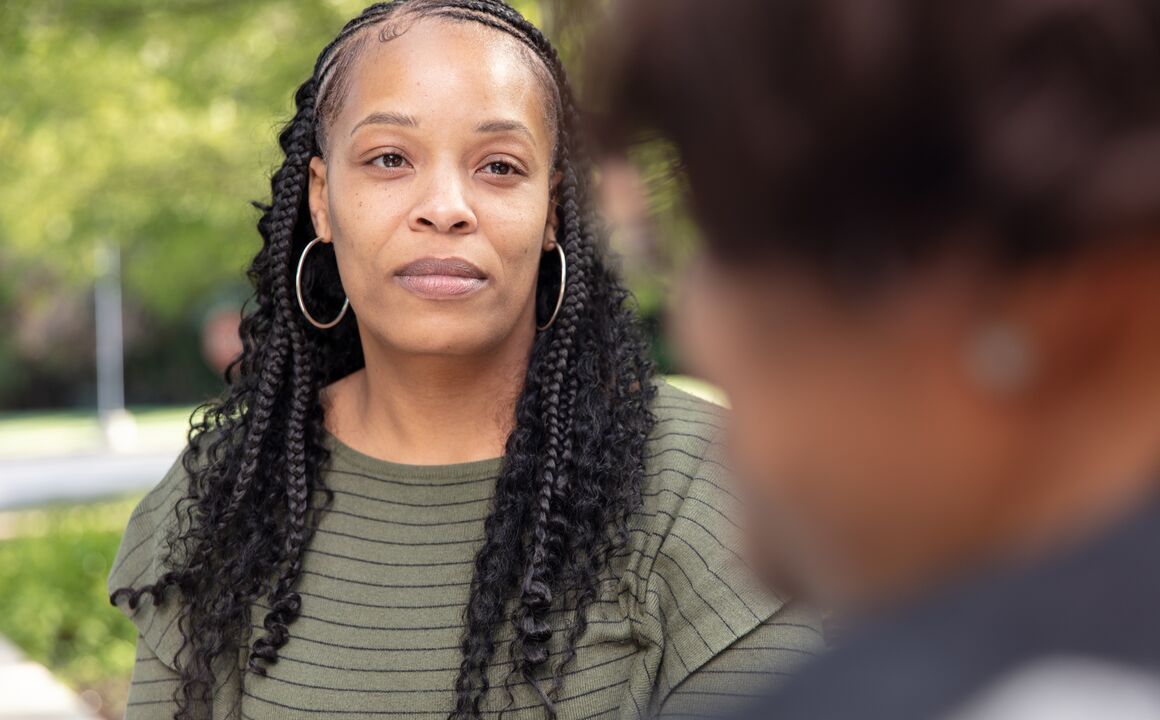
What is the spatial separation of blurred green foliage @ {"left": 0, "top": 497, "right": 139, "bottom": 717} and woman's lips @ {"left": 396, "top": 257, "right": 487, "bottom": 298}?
168 inches

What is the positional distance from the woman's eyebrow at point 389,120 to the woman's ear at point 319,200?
0.24m

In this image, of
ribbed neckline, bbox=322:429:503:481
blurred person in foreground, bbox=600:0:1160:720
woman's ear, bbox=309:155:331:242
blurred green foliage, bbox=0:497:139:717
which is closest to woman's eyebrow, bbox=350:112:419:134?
woman's ear, bbox=309:155:331:242

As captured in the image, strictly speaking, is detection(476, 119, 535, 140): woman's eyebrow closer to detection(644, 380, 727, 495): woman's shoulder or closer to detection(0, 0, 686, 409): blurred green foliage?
detection(644, 380, 727, 495): woman's shoulder

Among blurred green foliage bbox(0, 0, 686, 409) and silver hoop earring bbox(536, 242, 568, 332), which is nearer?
silver hoop earring bbox(536, 242, 568, 332)

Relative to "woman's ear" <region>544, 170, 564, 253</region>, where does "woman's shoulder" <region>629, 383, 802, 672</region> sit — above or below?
below

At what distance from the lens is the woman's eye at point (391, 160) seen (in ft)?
8.20

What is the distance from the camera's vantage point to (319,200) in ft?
8.99

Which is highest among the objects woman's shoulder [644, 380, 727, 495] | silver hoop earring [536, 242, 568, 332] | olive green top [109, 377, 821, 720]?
silver hoop earring [536, 242, 568, 332]

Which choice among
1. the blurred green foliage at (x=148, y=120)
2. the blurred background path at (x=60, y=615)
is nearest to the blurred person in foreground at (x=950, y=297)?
the blurred background path at (x=60, y=615)

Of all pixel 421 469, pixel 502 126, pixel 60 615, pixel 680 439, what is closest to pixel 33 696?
pixel 60 615

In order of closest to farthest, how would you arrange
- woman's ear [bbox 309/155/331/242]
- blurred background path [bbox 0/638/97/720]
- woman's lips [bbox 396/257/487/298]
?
1. woman's lips [bbox 396/257/487/298]
2. woman's ear [bbox 309/155/331/242]
3. blurred background path [bbox 0/638/97/720]

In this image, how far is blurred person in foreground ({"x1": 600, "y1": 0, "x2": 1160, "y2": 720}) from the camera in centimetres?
69

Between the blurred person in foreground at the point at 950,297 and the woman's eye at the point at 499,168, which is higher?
the woman's eye at the point at 499,168

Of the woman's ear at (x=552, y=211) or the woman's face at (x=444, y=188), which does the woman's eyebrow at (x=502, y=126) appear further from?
the woman's ear at (x=552, y=211)
